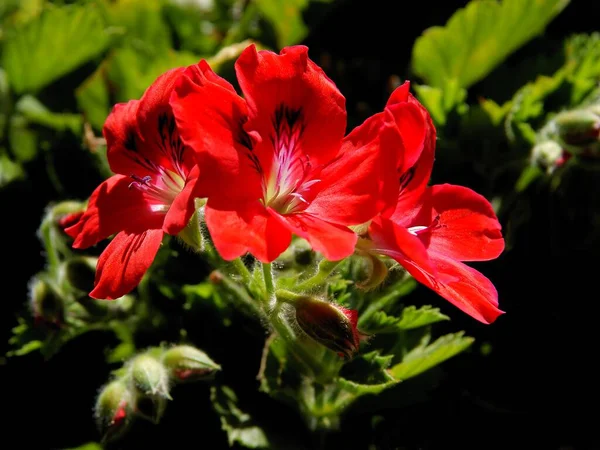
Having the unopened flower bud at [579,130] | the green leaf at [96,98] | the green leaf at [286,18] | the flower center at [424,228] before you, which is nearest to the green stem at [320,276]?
the flower center at [424,228]

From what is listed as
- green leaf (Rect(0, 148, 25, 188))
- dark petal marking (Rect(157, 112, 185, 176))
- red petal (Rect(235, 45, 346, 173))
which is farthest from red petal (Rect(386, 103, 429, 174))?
green leaf (Rect(0, 148, 25, 188))

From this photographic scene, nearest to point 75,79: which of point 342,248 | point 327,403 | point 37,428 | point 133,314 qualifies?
point 133,314

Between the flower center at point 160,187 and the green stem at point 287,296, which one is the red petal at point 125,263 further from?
the green stem at point 287,296

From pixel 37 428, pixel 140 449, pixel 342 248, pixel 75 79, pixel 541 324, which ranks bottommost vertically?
pixel 37 428

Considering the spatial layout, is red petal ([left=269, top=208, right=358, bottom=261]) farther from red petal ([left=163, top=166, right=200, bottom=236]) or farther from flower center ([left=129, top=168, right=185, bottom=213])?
flower center ([left=129, top=168, right=185, bottom=213])

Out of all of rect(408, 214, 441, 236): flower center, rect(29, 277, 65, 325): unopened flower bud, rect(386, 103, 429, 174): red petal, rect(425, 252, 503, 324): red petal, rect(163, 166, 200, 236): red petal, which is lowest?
rect(29, 277, 65, 325): unopened flower bud

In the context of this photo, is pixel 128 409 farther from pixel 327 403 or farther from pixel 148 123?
pixel 148 123

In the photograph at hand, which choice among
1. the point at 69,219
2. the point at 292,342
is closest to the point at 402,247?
the point at 292,342
